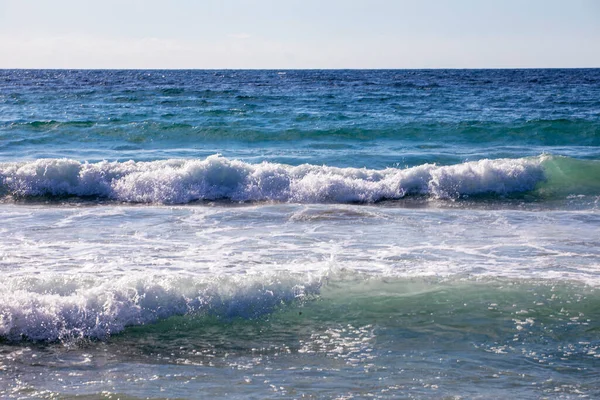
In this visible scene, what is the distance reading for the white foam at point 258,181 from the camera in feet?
44.3

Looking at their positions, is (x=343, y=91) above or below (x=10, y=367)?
above

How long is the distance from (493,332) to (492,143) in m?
14.8

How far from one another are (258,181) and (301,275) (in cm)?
680

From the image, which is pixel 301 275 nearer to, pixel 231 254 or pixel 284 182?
pixel 231 254

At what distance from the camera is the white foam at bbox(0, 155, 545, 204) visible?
13508mm

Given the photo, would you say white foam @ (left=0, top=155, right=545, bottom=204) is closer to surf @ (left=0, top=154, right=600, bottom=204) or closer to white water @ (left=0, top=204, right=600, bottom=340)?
surf @ (left=0, top=154, right=600, bottom=204)

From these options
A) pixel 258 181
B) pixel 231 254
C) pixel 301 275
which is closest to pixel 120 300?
pixel 301 275

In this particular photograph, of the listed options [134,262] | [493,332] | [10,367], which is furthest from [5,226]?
Result: [493,332]

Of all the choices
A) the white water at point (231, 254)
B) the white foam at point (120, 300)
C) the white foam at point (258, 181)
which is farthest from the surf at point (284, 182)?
the white foam at point (120, 300)

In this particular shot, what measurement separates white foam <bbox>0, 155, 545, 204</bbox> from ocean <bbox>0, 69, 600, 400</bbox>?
1.8 inches

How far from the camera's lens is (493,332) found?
19.6 ft

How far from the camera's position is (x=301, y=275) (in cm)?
732

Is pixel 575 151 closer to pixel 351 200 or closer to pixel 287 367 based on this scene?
pixel 351 200

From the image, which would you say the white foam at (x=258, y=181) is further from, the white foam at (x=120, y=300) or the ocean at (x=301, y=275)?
the white foam at (x=120, y=300)
